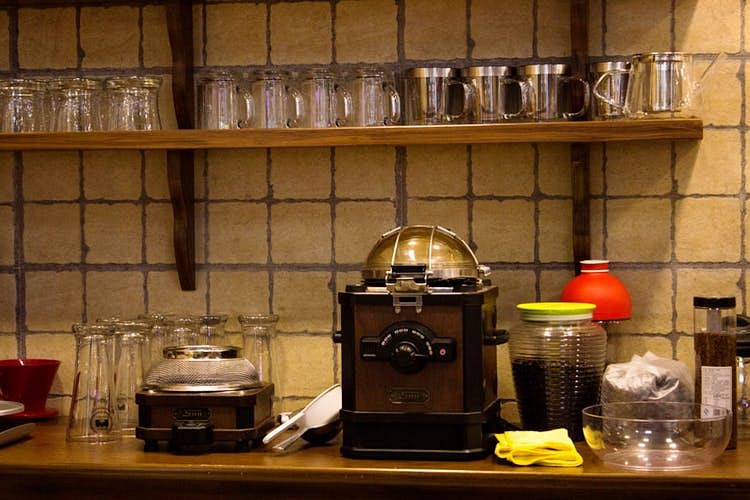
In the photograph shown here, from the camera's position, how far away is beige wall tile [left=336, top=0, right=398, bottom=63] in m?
2.97

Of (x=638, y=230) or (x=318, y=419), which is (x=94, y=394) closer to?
(x=318, y=419)

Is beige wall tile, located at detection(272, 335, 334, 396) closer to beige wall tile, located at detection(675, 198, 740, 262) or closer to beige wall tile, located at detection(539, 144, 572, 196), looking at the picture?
beige wall tile, located at detection(539, 144, 572, 196)

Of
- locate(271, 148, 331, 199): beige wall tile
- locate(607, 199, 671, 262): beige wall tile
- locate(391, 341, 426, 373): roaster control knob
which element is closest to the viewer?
locate(391, 341, 426, 373): roaster control knob

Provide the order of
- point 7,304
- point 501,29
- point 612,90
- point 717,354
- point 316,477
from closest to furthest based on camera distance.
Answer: point 316,477, point 717,354, point 612,90, point 501,29, point 7,304

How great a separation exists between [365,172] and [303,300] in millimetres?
370

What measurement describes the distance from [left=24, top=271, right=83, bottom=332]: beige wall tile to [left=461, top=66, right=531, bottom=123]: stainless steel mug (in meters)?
1.17

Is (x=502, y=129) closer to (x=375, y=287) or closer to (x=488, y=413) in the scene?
(x=375, y=287)

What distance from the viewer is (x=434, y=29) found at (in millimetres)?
2963

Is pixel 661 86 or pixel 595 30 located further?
A: pixel 595 30

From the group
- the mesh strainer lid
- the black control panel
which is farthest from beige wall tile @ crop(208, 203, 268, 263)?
the black control panel

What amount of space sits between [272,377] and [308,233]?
0.41 m

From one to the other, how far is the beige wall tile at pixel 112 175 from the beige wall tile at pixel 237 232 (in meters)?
0.23

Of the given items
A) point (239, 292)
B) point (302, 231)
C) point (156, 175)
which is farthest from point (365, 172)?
point (156, 175)

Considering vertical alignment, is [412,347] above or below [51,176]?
below
